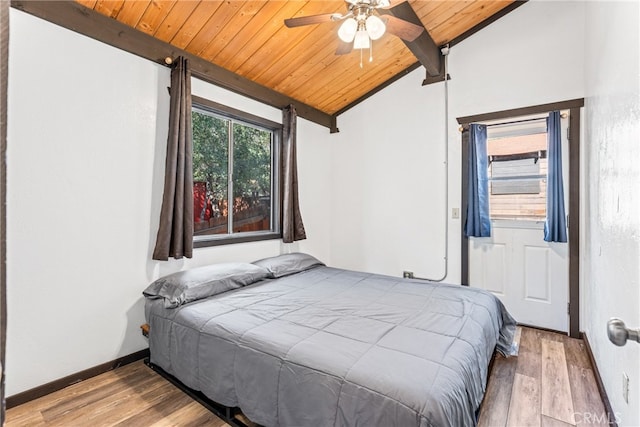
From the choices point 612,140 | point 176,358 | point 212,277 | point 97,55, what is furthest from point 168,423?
point 612,140

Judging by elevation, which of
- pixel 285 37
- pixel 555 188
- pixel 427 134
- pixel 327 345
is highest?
pixel 285 37

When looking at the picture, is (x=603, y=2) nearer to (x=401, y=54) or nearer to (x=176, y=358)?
(x=401, y=54)

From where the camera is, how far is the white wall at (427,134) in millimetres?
3088

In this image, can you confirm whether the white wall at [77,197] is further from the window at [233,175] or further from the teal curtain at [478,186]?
the teal curtain at [478,186]

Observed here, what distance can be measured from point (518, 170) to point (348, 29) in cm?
236

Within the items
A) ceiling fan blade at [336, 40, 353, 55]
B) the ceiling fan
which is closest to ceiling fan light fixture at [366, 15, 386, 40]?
the ceiling fan

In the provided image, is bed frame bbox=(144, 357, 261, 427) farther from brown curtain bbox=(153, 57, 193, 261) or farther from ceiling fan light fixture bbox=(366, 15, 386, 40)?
ceiling fan light fixture bbox=(366, 15, 386, 40)

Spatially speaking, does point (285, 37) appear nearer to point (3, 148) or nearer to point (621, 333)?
point (3, 148)

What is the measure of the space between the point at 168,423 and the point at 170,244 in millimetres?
1316

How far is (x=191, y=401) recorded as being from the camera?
6.53 feet

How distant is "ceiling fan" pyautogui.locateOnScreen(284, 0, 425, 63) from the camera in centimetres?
202

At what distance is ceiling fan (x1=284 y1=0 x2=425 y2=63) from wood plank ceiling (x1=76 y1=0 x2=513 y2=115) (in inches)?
23.8

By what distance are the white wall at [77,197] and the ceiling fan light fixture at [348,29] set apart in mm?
1557

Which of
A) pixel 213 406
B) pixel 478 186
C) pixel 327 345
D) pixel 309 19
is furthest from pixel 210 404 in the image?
pixel 478 186
